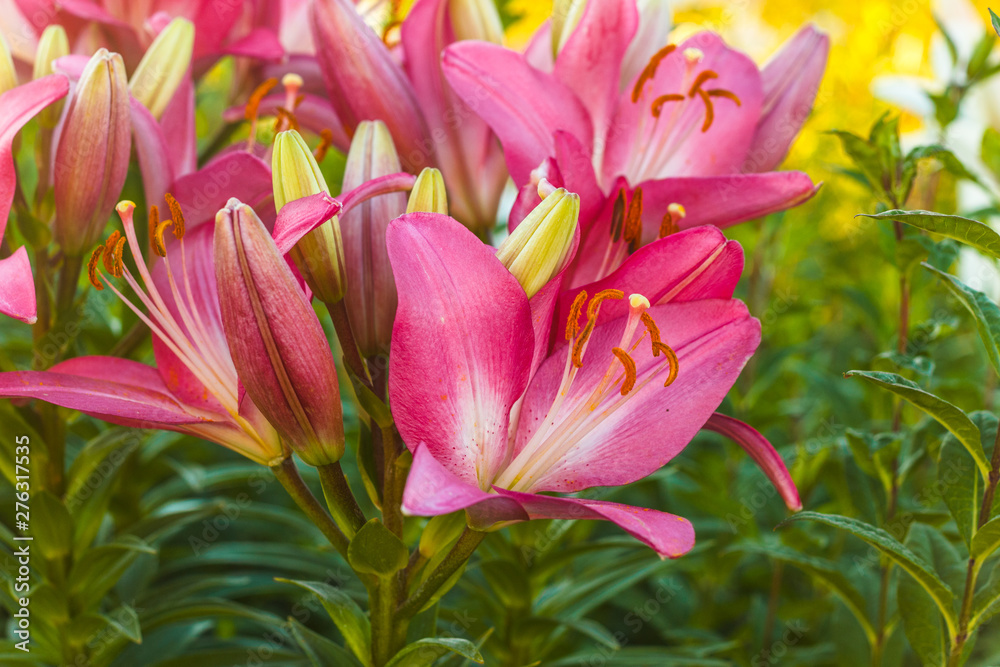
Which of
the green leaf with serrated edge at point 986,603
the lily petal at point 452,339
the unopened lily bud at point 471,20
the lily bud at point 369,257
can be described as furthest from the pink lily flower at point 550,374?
the unopened lily bud at point 471,20

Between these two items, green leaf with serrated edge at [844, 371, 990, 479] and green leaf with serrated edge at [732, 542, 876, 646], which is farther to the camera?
green leaf with serrated edge at [732, 542, 876, 646]

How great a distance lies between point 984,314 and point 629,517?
0.33 meters

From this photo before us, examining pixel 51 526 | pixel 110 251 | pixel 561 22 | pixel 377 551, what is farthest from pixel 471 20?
pixel 51 526

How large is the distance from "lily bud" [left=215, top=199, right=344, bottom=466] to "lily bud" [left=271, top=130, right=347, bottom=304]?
0.06 m

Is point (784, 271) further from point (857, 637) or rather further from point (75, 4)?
point (75, 4)

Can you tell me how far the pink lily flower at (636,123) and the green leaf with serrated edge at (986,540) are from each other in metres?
0.28

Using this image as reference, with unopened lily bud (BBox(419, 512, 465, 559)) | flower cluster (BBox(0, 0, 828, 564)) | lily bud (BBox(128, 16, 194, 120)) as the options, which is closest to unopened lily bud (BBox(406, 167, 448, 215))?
flower cluster (BBox(0, 0, 828, 564))

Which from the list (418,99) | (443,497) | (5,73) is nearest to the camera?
(443,497)

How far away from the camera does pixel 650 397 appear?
1.80ft

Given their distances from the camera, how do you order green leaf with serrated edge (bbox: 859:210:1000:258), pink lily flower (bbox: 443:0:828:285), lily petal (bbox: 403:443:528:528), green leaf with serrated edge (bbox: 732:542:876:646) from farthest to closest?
green leaf with serrated edge (bbox: 732:542:876:646), pink lily flower (bbox: 443:0:828:285), green leaf with serrated edge (bbox: 859:210:1000:258), lily petal (bbox: 403:443:528:528)

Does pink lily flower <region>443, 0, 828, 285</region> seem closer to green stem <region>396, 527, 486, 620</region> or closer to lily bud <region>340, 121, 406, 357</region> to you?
lily bud <region>340, 121, 406, 357</region>

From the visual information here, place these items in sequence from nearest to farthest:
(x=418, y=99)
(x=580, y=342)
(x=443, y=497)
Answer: (x=443, y=497)
(x=580, y=342)
(x=418, y=99)

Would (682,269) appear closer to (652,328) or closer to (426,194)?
(652,328)

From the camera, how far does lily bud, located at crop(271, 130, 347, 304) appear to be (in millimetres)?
536
